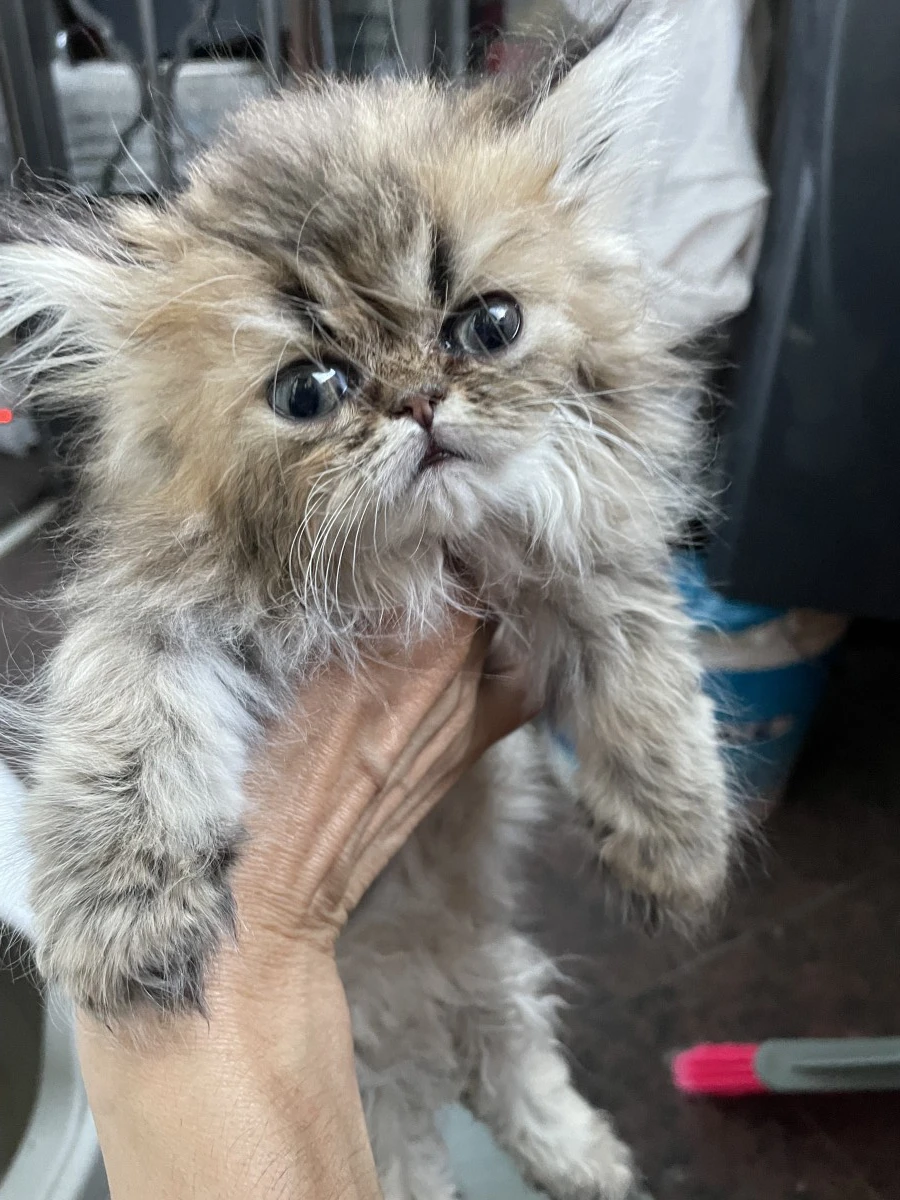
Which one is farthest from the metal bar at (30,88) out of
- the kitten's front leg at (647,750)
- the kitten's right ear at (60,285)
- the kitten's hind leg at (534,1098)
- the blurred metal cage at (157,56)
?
the kitten's hind leg at (534,1098)

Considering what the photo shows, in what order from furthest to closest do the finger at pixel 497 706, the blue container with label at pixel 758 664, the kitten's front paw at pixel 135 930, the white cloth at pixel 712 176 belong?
the blue container with label at pixel 758 664, the white cloth at pixel 712 176, the finger at pixel 497 706, the kitten's front paw at pixel 135 930

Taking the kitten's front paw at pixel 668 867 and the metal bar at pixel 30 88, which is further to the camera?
the metal bar at pixel 30 88

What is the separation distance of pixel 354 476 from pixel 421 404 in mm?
83

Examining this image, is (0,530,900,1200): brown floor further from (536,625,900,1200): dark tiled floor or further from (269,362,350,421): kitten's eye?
(269,362,350,421): kitten's eye

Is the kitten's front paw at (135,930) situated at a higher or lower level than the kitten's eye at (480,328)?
lower

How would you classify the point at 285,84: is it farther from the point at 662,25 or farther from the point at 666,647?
the point at 666,647

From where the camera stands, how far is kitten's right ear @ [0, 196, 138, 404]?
84cm

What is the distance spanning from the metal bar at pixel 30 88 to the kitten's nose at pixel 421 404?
801 millimetres

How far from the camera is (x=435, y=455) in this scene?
0.79 meters

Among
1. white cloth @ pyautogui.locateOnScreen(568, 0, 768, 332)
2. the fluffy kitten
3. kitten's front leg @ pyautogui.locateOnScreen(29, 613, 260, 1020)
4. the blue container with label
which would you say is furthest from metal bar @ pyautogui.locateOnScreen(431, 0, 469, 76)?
kitten's front leg @ pyautogui.locateOnScreen(29, 613, 260, 1020)

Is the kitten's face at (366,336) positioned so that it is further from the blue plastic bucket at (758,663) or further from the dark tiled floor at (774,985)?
the dark tiled floor at (774,985)

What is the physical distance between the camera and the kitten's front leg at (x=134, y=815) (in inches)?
27.5

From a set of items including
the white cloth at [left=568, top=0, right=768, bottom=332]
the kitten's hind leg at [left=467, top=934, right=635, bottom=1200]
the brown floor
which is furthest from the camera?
the brown floor

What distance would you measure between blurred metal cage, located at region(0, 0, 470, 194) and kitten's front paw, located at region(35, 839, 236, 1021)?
94cm
